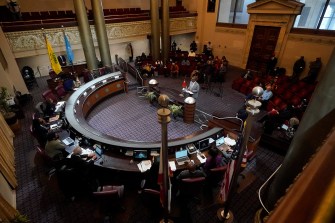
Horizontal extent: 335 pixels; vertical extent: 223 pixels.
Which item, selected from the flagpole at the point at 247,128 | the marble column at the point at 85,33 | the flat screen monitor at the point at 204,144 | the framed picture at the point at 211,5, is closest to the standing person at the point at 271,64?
the framed picture at the point at 211,5

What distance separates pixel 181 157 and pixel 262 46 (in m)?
11.6

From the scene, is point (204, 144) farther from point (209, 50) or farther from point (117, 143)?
point (209, 50)

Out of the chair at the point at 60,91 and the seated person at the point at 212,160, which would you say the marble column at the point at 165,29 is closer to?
the chair at the point at 60,91

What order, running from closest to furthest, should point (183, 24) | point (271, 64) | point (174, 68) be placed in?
point (271, 64) → point (174, 68) → point (183, 24)

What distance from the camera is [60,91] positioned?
31.0 ft

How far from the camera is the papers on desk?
205 inches

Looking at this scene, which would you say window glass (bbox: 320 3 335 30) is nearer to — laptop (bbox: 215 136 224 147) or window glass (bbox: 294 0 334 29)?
window glass (bbox: 294 0 334 29)

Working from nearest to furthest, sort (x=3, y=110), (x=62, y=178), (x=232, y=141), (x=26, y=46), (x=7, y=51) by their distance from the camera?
(x=62, y=178), (x=232, y=141), (x=3, y=110), (x=7, y=51), (x=26, y=46)

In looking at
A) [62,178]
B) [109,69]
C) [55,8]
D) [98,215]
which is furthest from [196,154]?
[55,8]

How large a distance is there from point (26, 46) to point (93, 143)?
29.3 feet

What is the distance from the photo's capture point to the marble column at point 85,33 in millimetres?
11352

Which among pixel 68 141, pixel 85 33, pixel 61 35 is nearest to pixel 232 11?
pixel 85 33

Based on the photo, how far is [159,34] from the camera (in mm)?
15281

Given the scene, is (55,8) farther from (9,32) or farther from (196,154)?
(196,154)
